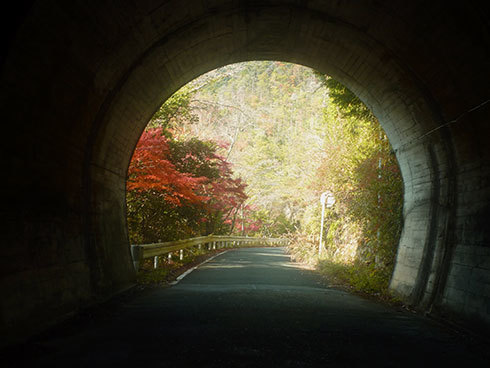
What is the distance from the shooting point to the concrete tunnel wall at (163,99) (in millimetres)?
4559

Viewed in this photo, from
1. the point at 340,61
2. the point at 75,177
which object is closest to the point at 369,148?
the point at 340,61

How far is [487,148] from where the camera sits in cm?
565

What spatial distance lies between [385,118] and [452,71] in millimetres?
2681

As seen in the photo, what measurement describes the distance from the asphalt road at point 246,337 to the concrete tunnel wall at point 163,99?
1.94 feet

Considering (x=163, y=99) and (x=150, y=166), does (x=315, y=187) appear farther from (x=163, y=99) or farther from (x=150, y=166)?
(x=163, y=99)

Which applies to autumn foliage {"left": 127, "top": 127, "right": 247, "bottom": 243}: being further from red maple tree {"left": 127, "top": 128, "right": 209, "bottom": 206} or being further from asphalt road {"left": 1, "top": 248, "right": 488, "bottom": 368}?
asphalt road {"left": 1, "top": 248, "right": 488, "bottom": 368}

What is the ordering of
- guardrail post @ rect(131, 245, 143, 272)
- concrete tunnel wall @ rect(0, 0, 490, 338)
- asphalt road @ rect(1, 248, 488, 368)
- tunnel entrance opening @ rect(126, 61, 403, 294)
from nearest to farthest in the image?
asphalt road @ rect(1, 248, 488, 368) → concrete tunnel wall @ rect(0, 0, 490, 338) → guardrail post @ rect(131, 245, 143, 272) → tunnel entrance opening @ rect(126, 61, 403, 294)

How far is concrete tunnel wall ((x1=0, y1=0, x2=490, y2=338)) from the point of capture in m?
4.56

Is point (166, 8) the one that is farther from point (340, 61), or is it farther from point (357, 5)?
point (340, 61)

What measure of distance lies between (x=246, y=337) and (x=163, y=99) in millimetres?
6048

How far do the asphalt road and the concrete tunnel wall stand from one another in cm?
59

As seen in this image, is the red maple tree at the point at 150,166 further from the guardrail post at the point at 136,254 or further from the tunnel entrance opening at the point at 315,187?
the guardrail post at the point at 136,254

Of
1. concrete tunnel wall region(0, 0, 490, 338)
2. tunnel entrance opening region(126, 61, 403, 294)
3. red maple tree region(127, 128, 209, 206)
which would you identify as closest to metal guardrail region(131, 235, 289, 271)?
tunnel entrance opening region(126, 61, 403, 294)

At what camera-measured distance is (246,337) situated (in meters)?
4.40
